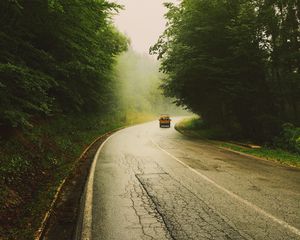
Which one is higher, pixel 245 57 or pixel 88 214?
pixel 245 57

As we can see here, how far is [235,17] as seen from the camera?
20750 millimetres

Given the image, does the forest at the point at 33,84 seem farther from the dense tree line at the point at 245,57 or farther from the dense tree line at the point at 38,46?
the dense tree line at the point at 245,57

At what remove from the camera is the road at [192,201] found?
5293 millimetres

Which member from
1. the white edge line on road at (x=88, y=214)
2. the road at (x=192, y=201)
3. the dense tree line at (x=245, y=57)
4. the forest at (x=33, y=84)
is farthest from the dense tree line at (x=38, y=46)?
the dense tree line at (x=245, y=57)

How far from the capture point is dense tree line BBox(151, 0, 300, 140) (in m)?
19.2

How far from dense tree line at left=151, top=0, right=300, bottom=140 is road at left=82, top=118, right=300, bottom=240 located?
941cm

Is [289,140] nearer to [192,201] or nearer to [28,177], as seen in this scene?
[192,201]

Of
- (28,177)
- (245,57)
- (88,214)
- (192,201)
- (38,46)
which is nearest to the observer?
(88,214)

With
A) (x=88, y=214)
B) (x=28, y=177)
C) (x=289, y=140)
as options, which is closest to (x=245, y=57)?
(x=289, y=140)

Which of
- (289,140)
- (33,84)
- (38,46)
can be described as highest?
(38,46)

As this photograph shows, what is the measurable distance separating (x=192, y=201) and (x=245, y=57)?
1520 centimetres

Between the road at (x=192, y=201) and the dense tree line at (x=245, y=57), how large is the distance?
9.41 metres

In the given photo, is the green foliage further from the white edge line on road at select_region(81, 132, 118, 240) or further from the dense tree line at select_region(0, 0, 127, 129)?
the white edge line on road at select_region(81, 132, 118, 240)

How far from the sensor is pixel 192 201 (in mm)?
6977
